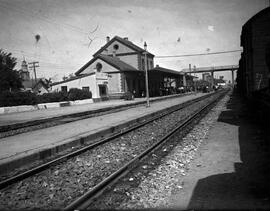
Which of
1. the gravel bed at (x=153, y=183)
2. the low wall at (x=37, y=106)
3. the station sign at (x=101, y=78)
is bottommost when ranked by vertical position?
the gravel bed at (x=153, y=183)

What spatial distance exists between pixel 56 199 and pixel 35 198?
432mm

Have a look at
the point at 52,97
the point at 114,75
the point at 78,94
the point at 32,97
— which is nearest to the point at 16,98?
the point at 32,97

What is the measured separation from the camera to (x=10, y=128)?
45.8ft

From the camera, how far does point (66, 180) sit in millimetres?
5250

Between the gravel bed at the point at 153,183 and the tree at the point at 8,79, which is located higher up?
the tree at the point at 8,79

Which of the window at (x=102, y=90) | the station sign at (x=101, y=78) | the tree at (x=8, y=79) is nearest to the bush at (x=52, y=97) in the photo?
the station sign at (x=101, y=78)

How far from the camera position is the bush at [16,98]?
26156 mm

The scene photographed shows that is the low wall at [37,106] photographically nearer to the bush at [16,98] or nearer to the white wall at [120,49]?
the bush at [16,98]

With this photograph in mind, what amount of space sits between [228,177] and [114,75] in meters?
40.9

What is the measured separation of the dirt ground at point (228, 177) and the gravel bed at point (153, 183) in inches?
6.9

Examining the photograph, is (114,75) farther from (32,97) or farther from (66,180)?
(66,180)

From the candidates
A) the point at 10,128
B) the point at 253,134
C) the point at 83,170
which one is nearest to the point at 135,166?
the point at 83,170

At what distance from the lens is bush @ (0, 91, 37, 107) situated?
2616cm

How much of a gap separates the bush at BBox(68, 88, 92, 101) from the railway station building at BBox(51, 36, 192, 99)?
290 centimetres
